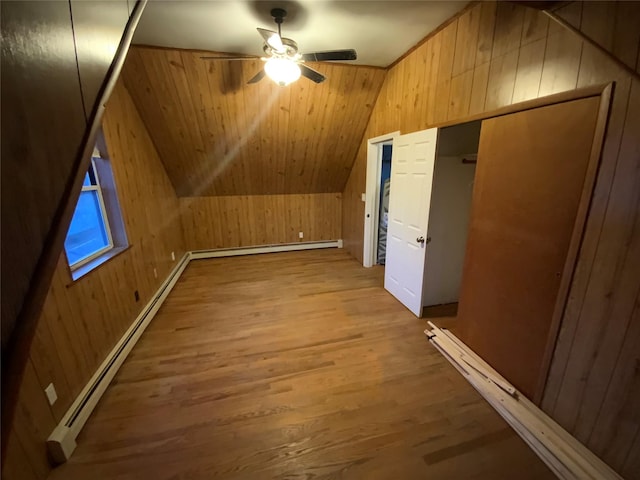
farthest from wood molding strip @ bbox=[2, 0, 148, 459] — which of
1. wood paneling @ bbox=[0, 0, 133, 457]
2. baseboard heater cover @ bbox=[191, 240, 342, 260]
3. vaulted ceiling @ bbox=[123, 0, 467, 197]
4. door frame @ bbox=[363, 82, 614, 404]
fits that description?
baseboard heater cover @ bbox=[191, 240, 342, 260]

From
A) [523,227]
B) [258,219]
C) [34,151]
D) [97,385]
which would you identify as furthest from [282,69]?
[258,219]

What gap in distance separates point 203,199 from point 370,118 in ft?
10.1

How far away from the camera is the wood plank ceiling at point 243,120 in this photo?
113 inches

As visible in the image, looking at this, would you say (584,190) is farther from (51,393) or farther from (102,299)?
(102,299)

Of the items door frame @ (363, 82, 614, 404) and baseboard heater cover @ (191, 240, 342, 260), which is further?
baseboard heater cover @ (191, 240, 342, 260)

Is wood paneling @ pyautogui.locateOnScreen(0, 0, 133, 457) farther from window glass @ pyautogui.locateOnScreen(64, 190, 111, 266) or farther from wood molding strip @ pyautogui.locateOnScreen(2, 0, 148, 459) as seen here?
window glass @ pyautogui.locateOnScreen(64, 190, 111, 266)

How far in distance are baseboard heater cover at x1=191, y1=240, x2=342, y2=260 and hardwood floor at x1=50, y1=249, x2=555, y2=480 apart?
6.33ft

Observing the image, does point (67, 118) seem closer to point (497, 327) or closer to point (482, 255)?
point (482, 255)

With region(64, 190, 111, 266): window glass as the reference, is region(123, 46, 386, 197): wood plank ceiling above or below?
above

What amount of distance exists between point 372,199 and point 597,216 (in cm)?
275

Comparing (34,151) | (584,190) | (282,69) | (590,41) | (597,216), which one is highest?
(282,69)

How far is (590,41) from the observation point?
1310mm

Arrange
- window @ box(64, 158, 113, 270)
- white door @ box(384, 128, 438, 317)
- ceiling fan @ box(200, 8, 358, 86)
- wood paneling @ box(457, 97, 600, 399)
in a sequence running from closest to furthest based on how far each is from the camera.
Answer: wood paneling @ box(457, 97, 600, 399), ceiling fan @ box(200, 8, 358, 86), window @ box(64, 158, 113, 270), white door @ box(384, 128, 438, 317)

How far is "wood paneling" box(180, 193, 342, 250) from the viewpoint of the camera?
4.75m
